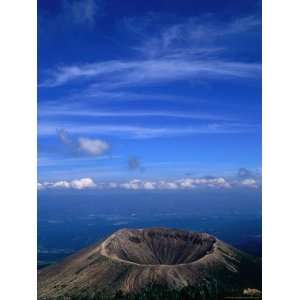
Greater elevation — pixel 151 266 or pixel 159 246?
pixel 159 246

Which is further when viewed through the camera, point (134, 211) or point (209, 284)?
point (134, 211)

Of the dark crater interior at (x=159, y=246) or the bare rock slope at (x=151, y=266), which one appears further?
the dark crater interior at (x=159, y=246)

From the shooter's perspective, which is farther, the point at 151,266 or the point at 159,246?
the point at 159,246

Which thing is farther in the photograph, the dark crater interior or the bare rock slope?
the dark crater interior
